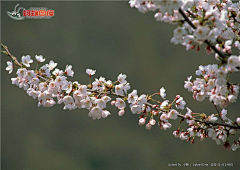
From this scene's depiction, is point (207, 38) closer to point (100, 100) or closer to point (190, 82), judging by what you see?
point (190, 82)

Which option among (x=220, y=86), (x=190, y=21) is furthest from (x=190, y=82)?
(x=190, y=21)

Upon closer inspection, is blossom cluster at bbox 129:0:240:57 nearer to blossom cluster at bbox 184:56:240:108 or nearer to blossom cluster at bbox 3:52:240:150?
blossom cluster at bbox 184:56:240:108

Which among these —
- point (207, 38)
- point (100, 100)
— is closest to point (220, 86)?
point (207, 38)

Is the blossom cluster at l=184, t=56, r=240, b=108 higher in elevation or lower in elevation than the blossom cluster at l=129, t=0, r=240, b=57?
lower

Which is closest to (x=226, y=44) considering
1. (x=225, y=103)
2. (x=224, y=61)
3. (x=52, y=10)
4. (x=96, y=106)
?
(x=224, y=61)

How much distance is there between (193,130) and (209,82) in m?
0.23

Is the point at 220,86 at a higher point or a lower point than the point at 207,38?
lower

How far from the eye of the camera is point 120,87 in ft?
3.34

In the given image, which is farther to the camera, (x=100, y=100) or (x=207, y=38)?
(x=100, y=100)

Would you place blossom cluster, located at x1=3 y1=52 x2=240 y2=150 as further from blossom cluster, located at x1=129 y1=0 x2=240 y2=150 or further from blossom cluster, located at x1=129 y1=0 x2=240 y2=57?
blossom cluster, located at x1=129 y1=0 x2=240 y2=57

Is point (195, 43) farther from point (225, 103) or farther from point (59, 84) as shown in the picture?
point (59, 84)

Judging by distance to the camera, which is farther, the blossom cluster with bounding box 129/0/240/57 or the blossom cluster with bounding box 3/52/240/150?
the blossom cluster with bounding box 3/52/240/150

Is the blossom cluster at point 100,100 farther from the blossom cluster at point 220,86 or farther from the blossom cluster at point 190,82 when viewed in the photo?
the blossom cluster at point 220,86

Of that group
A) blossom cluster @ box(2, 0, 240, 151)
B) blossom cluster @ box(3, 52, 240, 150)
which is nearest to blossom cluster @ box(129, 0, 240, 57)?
blossom cluster @ box(2, 0, 240, 151)
